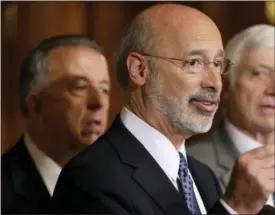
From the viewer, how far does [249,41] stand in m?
1.31

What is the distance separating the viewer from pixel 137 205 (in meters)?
1.14

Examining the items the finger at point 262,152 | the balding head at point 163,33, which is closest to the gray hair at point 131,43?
the balding head at point 163,33

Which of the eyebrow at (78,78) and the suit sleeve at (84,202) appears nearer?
the suit sleeve at (84,202)

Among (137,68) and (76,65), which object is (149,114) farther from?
(76,65)

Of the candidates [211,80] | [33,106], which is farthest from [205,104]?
[33,106]

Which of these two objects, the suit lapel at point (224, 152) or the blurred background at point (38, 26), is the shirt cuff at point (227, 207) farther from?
the blurred background at point (38, 26)

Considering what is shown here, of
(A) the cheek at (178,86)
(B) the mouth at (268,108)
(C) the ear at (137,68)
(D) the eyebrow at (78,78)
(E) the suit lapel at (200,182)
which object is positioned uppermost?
(C) the ear at (137,68)

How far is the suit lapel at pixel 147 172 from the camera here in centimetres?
116

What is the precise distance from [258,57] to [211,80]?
0.17 meters

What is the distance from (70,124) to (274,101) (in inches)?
17.5

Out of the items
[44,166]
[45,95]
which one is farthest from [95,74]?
[44,166]

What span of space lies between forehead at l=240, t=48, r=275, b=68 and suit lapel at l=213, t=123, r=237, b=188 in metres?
0.15

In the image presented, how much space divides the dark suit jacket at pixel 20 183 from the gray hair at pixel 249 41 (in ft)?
1.52

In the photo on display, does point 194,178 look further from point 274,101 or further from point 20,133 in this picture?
point 20,133
